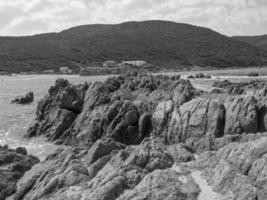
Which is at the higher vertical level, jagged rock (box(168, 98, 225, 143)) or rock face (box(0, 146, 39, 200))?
jagged rock (box(168, 98, 225, 143))

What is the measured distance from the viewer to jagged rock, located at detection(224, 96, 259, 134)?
23.4 m

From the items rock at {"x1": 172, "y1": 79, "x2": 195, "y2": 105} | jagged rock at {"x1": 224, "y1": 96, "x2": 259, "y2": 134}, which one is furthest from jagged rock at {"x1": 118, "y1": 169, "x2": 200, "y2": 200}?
rock at {"x1": 172, "y1": 79, "x2": 195, "y2": 105}

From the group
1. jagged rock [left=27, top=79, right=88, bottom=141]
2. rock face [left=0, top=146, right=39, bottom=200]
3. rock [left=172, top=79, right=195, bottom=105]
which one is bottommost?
rock face [left=0, top=146, right=39, bottom=200]

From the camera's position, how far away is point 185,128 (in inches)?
998

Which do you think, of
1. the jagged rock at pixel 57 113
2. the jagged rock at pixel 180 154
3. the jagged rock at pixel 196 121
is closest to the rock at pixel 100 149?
the jagged rock at pixel 180 154

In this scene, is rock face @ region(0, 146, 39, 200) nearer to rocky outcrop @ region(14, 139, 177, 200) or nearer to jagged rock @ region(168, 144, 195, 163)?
rocky outcrop @ region(14, 139, 177, 200)

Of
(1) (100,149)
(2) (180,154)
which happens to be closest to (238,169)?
(2) (180,154)

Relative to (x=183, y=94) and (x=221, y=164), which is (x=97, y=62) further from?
(x=221, y=164)

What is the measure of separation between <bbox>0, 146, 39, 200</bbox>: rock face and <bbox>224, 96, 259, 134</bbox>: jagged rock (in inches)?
531

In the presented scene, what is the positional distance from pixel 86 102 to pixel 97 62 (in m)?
154

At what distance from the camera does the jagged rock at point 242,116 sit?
76.8 ft

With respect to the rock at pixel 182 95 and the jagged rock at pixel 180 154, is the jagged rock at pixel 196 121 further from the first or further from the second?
the jagged rock at pixel 180 154

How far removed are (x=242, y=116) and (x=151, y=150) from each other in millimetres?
9538

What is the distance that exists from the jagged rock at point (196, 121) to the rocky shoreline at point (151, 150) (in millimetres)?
70
